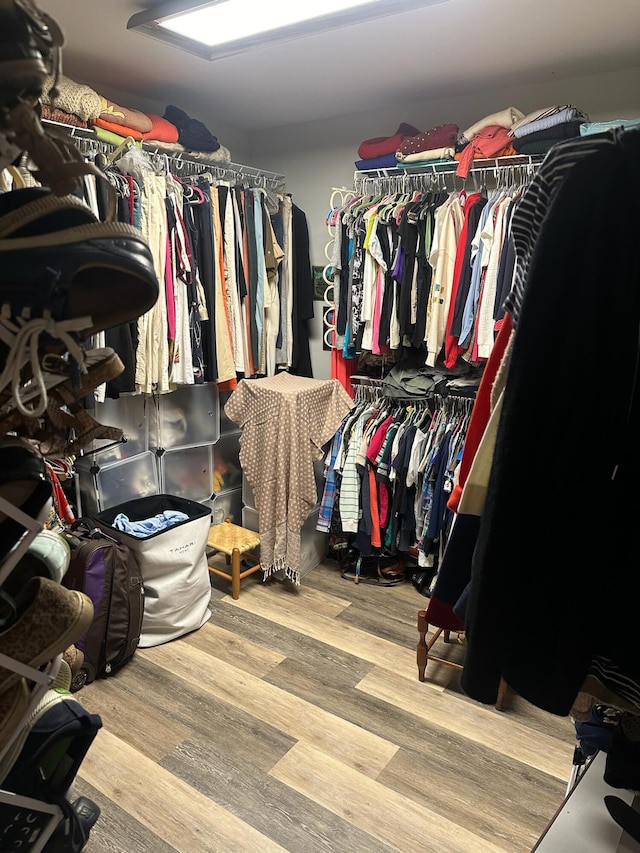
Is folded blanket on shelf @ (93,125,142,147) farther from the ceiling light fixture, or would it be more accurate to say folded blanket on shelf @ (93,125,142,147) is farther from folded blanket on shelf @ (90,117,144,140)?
the ceiling light fixture

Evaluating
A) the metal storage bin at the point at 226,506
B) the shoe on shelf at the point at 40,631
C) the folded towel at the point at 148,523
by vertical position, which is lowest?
the metal storage bin at the point at 226,506

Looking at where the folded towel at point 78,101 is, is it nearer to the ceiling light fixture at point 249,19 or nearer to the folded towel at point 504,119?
Answer: the ceiling light fixture at point 249,19

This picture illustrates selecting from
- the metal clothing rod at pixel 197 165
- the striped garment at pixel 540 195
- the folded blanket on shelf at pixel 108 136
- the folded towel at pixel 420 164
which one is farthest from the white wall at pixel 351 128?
the striped garment at pixel 540 195

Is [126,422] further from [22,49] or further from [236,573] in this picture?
[22,49]

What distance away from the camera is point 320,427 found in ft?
9.84

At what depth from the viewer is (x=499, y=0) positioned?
2.00m

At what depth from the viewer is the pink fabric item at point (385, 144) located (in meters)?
3.02

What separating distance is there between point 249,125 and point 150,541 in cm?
268

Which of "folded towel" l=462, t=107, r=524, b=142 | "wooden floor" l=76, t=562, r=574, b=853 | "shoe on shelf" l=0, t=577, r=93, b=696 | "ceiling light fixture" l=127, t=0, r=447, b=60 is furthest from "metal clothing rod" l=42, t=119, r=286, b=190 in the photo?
"wooden floor" l=76, t=562, r=574, b=853

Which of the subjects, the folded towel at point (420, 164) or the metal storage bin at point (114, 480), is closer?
the metal storage bin at point (114, 480)

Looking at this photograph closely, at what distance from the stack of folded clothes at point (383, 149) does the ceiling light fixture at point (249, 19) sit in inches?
34.8

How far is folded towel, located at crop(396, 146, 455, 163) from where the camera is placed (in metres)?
2.83

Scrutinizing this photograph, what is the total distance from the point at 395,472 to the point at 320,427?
435mm

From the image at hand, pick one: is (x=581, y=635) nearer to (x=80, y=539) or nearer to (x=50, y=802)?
(x=50, y=802)
